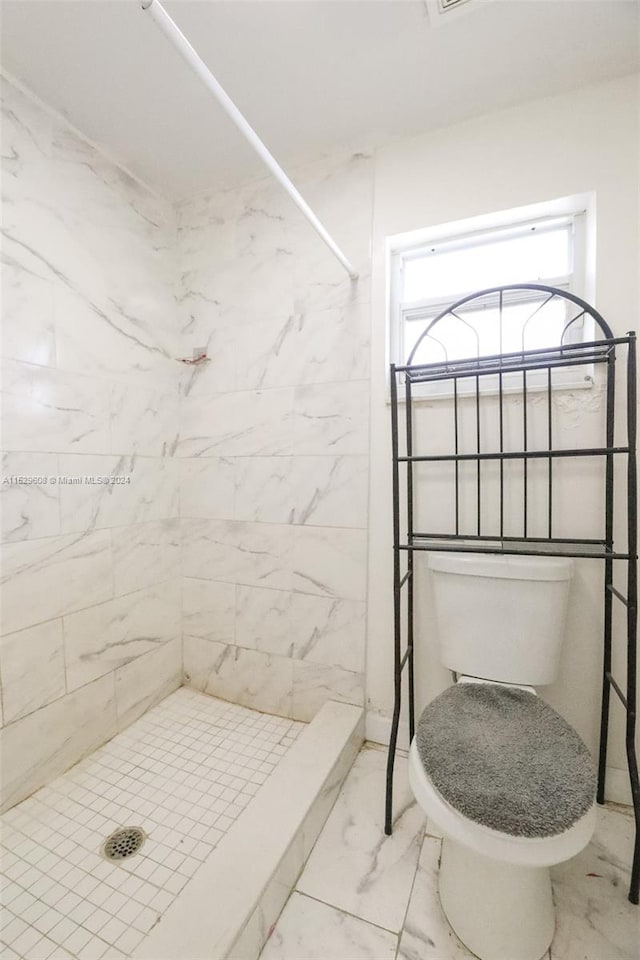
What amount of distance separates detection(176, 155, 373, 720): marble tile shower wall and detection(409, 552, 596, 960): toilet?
44 cm

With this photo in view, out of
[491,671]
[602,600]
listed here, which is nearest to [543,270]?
[602,600]

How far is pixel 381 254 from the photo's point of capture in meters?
1.54

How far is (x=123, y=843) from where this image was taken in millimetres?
1152

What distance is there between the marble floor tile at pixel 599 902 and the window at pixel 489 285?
4.44ft

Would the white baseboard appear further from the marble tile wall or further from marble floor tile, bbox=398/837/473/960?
marble floor tile, bbox=398/837/473/960

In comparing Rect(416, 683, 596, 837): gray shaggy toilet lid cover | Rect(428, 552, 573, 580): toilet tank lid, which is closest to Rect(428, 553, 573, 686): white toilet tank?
Rect(428, 552, 573, 580): toilet tank lid

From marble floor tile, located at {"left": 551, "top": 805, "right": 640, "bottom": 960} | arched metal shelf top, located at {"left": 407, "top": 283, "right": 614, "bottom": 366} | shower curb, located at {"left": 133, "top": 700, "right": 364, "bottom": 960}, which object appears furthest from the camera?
arched metal shelf top, located at {"left": 407, "top": 283, "right": 614, "bottom": 366}

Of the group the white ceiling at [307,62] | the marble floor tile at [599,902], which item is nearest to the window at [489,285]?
the white ceiling at [307,62]

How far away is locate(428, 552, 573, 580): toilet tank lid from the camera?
48.0 inches

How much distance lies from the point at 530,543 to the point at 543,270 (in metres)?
0.96

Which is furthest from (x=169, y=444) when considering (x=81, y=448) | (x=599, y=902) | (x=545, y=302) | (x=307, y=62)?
(x=599, y=902)

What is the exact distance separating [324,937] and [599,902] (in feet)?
2.27

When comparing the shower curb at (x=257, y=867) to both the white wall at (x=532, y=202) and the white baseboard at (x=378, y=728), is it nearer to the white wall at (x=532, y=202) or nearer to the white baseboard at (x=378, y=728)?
the white baseboard at (x=378, y=728)

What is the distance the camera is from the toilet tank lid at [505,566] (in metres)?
1.22
